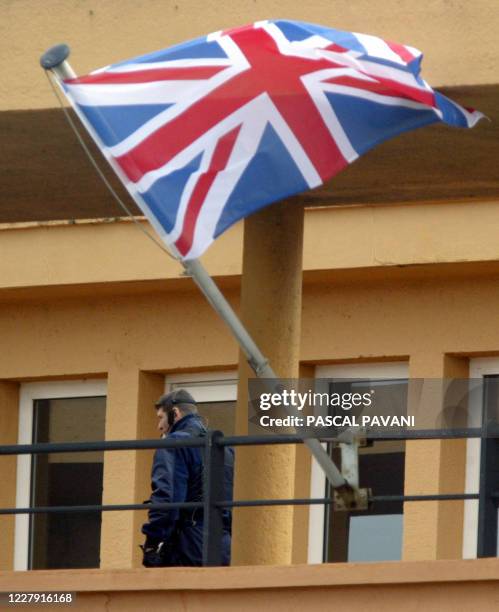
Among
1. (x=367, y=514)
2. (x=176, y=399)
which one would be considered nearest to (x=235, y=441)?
(x=176, y=399)

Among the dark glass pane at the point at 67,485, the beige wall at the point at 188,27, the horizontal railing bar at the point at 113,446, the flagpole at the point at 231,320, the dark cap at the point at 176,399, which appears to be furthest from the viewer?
the dark glass pane at the point at 67,485

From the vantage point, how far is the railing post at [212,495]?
11445 mm

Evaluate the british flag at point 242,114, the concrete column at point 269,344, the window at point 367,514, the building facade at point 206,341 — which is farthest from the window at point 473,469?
the british flag at point 242,114

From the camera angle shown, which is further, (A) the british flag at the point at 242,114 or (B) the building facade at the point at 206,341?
(B) the building facade at the point at 206,341

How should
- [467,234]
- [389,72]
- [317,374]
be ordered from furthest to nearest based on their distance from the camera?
[317,374], [467,234], [389,72]

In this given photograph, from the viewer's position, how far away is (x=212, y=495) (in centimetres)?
1148

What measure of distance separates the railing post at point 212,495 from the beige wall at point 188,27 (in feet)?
6.25

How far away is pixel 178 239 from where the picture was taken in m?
10.3

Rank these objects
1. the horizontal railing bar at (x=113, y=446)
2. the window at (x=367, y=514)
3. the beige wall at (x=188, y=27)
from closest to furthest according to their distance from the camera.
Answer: the beige wall at (x=188, y=27), the horizontal railing bar at (x=113, y=446), the window at (x=367, y=514)

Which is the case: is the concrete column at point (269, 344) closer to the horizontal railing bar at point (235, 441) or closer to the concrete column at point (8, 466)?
the horizontal railing bar at point (235, 441)

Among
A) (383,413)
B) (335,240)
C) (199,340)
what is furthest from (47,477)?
(383,413)

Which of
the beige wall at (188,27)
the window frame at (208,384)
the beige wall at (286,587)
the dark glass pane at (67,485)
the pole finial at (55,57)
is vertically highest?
the beige wall at (188,27)

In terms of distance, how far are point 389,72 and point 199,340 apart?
676 centimetres

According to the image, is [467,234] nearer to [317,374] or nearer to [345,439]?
[317,374]
